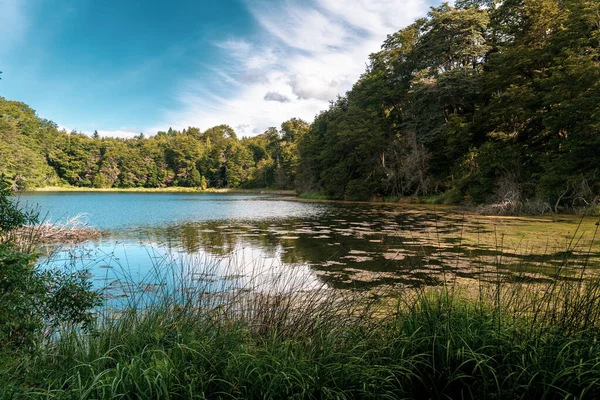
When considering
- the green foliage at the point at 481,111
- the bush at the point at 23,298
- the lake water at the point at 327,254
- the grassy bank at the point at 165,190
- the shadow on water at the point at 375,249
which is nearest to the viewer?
the bush at the point at 23,298

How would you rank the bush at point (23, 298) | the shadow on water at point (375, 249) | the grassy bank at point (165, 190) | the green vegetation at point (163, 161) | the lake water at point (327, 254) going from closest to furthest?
1. the bush at point (23, 298)
2. the lake water at point (327, 254)
3. the shadow on water at point (375, 249)
4. the grassy bank at point (165, 190)
5. the green vegetation at point (163, 161)

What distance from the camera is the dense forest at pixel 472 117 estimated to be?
1554cm

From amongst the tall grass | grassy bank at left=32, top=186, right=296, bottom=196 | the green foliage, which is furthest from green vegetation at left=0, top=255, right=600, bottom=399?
grassy bank at left=32, top=186, right=296, bottom=196

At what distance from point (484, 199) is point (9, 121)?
4745cm

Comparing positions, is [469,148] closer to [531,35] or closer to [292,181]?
[531,35]

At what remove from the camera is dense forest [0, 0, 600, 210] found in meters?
15.5

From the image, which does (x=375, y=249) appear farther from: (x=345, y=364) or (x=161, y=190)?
(x=161, y=190)

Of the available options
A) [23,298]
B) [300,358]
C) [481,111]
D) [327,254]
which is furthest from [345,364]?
[481,111]

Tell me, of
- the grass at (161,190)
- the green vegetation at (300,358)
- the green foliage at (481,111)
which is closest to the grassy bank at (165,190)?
the grass at (161,190)

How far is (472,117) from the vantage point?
2575 centimetres

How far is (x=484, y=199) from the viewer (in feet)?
69.8

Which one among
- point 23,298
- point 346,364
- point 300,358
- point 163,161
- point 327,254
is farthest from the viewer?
point 163,161

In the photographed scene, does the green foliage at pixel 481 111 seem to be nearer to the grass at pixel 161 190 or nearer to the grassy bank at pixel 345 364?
the grassy bank at pixel 345 364

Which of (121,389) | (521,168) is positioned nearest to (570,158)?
(521,168)
